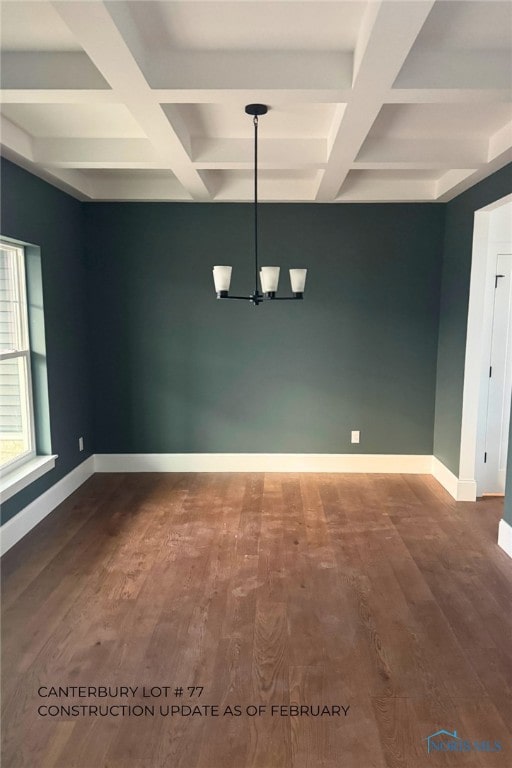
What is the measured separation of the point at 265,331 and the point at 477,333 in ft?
6.08

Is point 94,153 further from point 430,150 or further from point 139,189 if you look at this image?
point 430,150

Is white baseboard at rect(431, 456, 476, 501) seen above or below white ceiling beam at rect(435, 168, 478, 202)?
below

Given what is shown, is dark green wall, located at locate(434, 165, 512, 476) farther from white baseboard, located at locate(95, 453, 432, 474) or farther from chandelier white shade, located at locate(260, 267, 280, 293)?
chandelier white shade, located at locate(260, 267, 280, 293)

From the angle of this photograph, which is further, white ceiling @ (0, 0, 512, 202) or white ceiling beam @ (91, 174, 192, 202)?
white ceiling beam @ (91, 174, 192, 202)

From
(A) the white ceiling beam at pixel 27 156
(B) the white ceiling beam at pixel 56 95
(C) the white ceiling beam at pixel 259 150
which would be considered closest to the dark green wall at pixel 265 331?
(A) the white ceiling beam at pixel 27 156

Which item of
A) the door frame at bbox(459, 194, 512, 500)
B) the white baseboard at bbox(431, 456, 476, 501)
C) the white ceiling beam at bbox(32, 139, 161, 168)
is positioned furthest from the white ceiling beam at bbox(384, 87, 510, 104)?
the white baseboard at bbox(431, 456, 476, 501)

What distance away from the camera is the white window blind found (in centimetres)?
356

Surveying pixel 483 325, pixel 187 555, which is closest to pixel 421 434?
pixel 483 325

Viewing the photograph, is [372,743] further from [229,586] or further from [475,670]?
[229,586]

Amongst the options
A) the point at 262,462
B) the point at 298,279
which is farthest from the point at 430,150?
the point at 262,462

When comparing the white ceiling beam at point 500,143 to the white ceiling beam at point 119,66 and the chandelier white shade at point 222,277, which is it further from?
the white ceiling beam at point 119,66

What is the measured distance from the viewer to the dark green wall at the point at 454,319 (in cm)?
402

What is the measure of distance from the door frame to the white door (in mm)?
60

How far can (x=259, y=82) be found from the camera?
7.29ft
